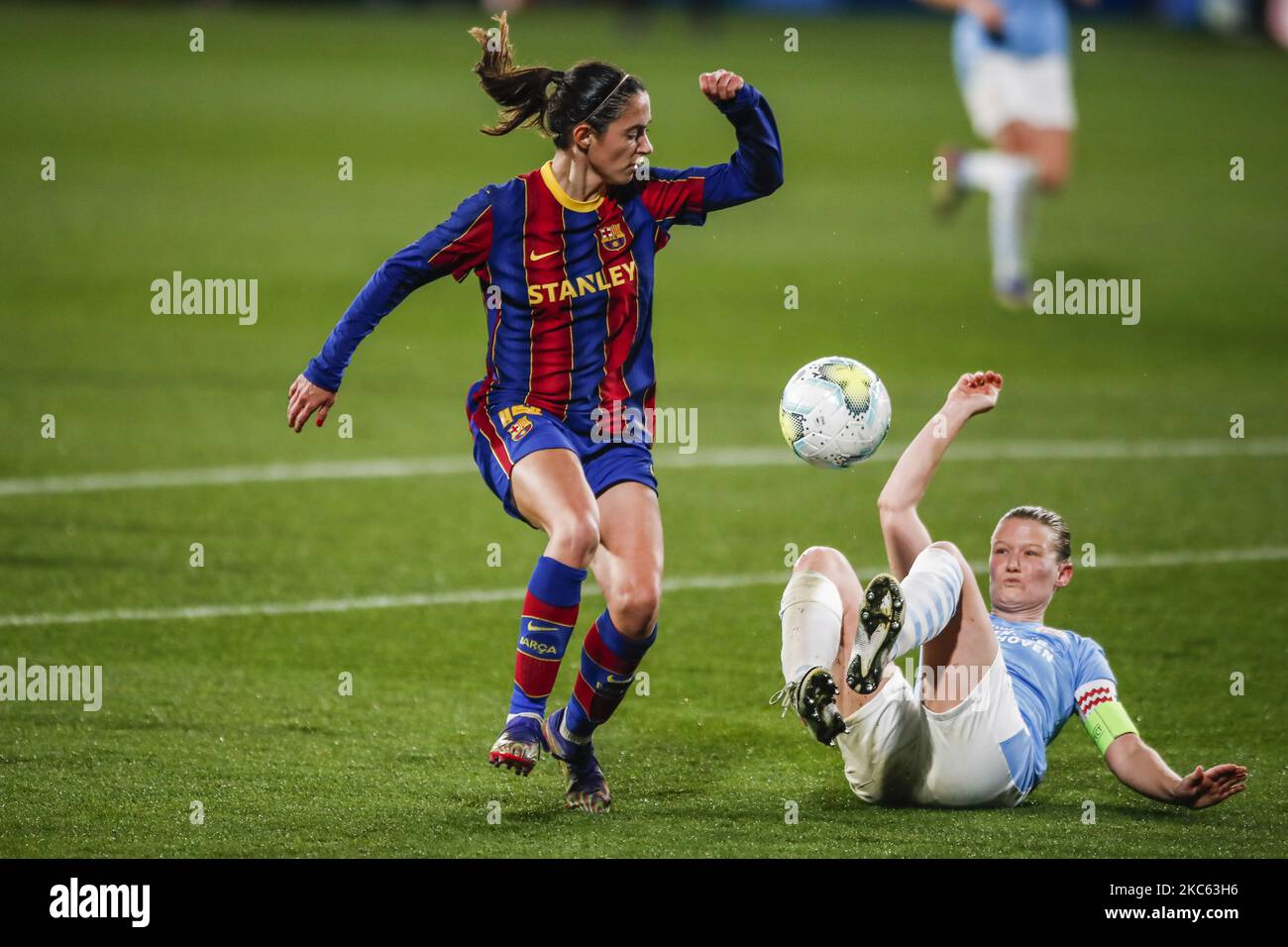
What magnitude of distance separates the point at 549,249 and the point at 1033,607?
6.34ft

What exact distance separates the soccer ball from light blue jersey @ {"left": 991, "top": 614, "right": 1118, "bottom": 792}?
2.47 ft

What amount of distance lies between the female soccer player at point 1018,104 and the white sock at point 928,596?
421 inches

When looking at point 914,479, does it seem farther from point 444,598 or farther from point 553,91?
point 444,598

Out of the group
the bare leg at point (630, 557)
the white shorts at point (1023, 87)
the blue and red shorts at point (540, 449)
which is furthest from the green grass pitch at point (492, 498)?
the white shorts at point (1023, 87)

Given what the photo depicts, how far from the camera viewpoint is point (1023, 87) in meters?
16.3

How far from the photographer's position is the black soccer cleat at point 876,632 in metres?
5.24

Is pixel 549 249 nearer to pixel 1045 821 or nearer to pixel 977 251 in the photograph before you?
pixel 1045 821

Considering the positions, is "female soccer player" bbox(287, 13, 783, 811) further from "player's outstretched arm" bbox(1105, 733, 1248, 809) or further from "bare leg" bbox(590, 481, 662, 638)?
"player's outstretched arm" bbox(1105, 733, 1248, 809)

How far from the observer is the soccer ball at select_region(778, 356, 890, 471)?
6148mm

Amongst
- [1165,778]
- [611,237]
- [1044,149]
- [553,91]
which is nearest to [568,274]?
[611,237]

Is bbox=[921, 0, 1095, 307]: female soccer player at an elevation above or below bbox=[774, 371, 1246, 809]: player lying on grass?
above

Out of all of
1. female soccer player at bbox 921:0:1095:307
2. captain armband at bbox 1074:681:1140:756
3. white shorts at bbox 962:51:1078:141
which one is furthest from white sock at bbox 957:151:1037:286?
captain armband at bbox 1074:681:1140:756

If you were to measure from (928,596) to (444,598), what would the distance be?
3.48 m

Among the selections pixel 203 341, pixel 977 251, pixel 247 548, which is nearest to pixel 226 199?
pixel 203 341
